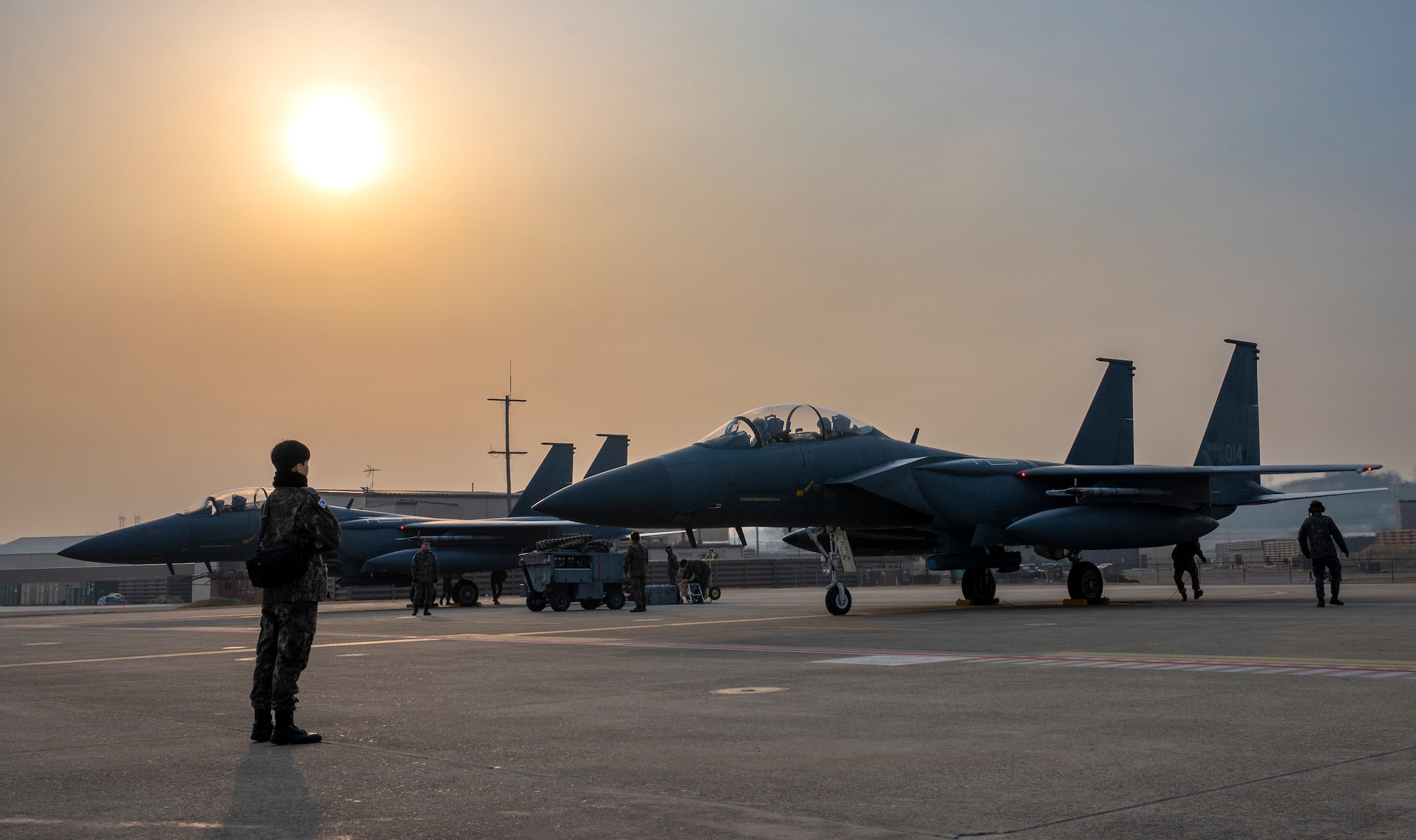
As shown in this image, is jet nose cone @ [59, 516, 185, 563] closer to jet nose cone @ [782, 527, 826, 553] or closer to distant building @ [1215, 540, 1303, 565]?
jet nose cone @ [782, 527, 826, 553]

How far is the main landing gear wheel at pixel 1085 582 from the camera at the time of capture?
72.9 ft

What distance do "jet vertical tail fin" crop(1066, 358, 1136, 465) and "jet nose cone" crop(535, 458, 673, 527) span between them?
11.5 m

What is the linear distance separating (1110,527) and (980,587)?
Result: 10.2 ft

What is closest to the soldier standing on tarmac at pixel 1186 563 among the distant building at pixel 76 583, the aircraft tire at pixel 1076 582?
the aircraft tire at pixel 1076 582

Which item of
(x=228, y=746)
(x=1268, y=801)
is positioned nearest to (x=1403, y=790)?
(x=1268, y=801)

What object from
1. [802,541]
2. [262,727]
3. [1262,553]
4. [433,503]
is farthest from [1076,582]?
[1262,553]

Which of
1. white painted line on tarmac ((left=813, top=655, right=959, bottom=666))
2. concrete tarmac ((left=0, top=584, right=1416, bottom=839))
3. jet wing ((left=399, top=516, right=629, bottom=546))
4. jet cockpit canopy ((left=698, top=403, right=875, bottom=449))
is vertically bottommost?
white painted line on tarmac ((left=813, top=655, right=959, bottom=666))

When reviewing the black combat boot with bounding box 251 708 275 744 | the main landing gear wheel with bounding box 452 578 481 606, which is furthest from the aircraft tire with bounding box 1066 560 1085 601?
the black combat boot with bounding box 251 708 275 744

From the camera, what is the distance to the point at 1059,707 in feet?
22.7

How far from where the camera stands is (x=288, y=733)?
624 centimetres

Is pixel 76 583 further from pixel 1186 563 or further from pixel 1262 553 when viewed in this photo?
pixel 1262 553

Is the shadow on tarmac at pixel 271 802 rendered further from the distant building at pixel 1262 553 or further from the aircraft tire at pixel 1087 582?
the distant building at pixel 1262 553

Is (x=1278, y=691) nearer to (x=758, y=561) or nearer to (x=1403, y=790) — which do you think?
(x=1403, y=790)

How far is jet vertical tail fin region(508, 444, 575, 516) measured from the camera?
3844cm
